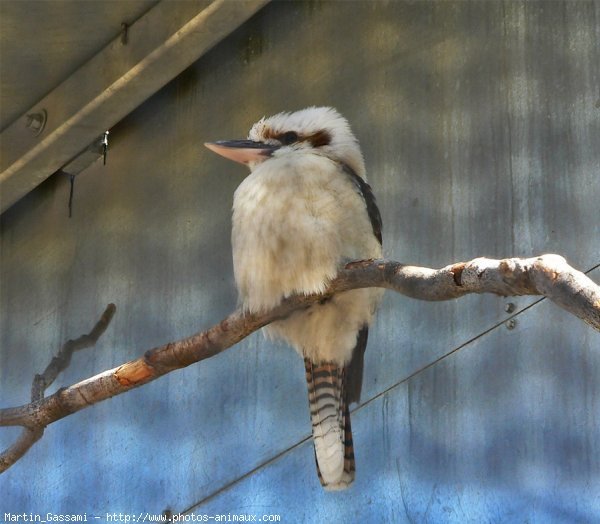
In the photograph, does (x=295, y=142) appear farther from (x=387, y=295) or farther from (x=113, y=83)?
(x=113, y=83)

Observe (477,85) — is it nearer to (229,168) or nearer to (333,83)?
(333,83)

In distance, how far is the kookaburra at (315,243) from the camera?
2723 mm

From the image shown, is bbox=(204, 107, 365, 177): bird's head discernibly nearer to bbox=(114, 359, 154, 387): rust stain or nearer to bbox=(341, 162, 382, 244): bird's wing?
bbox=(341, 162, 382, 244): bird's wing

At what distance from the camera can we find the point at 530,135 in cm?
378

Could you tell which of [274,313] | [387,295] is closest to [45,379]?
[274,313]

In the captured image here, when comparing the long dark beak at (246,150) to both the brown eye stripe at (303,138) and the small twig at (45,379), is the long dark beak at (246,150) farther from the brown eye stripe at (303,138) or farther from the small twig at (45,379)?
the small twig at (45,379)

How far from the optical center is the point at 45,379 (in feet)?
9.83


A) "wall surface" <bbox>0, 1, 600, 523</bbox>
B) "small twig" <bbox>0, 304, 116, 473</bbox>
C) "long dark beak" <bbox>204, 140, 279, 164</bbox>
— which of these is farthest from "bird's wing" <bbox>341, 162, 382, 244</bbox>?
"small twig" <bbox>0, 304, 116, 473</bbox>

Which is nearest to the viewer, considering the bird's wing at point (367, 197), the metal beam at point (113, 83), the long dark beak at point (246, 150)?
the bird's wing at point (367, 197)

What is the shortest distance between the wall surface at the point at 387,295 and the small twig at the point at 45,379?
74 millimetres

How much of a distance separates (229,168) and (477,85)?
98cm

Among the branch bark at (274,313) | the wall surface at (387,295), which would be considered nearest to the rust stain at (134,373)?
the branch bark at (274,313)

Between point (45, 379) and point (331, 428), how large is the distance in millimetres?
789

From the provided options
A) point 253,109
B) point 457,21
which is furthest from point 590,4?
point 253,109
